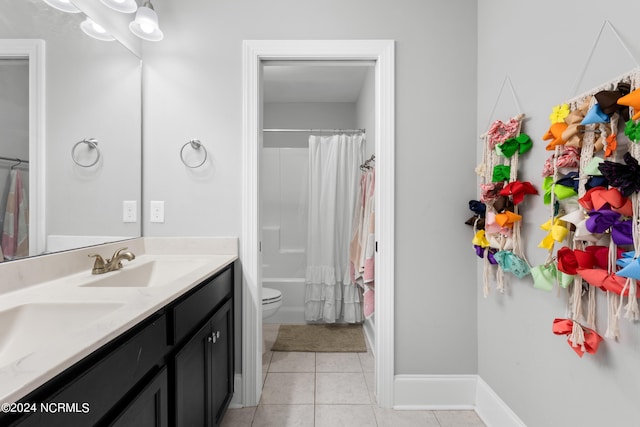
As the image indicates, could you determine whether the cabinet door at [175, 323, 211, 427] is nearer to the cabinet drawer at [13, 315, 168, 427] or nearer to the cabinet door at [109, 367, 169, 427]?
the cabinet door at [109, 367, 169, 427]

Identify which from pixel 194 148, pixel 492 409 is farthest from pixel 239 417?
pixel 194 148

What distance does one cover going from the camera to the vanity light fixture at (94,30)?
4.86ft

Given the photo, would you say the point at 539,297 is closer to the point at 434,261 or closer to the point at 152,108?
the point at 434,261

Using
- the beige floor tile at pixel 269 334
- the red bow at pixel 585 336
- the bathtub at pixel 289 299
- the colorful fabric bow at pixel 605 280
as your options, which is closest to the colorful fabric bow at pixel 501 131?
the colorful fabric bow at pixel 605 280

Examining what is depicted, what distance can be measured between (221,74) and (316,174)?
62.0 inches

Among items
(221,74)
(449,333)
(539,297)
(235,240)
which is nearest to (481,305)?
(449,333)

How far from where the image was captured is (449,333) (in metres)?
1.86

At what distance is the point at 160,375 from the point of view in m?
1.01

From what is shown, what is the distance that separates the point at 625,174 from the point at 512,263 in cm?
65

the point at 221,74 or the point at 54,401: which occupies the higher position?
the point at 221,74

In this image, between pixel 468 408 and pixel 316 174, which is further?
pixel 316 174

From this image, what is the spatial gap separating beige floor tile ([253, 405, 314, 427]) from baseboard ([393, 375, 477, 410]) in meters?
0.51

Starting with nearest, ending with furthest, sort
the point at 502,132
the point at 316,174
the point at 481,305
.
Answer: the point at 502,132 → the point at 481,305 → the point at 316,174

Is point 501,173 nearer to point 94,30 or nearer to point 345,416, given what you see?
point 345,416
